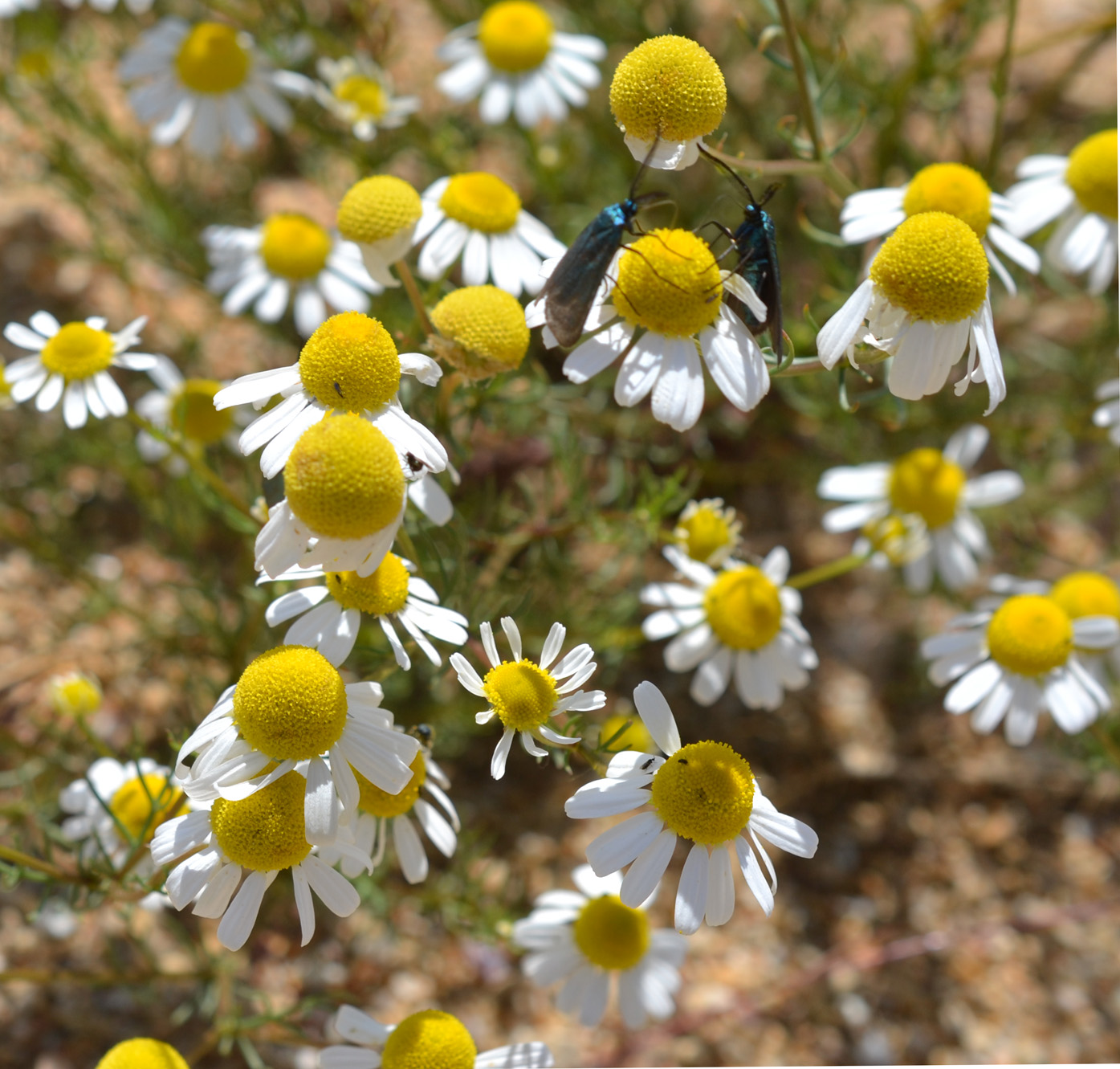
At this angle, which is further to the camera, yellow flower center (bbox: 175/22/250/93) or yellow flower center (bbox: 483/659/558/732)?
yellow flower center (bbox: 175/22/250/93)

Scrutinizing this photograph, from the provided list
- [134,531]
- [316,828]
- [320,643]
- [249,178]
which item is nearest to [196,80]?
[249,178]

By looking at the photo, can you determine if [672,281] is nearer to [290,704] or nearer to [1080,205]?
[290,704]

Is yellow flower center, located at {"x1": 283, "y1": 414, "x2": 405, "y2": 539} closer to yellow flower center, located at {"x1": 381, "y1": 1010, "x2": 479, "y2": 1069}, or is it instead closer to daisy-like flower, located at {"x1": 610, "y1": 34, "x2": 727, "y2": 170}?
daisy-like flower, located at {"x1": 610, "y1": 34, "x2": 727, "y2": 170}

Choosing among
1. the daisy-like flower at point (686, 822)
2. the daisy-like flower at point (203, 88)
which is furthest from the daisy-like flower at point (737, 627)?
the daisy-like flower at point (203, 88)

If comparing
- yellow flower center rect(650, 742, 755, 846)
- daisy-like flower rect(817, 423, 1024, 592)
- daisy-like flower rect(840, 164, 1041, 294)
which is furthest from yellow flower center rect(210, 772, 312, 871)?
daisy-like flower rect(817, 423, 1024, 592)

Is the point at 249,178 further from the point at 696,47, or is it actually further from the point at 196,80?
the point at 696,47

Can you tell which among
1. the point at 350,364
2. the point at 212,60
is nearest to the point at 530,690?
the point at 350,364

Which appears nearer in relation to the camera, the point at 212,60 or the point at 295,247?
the point at 295,247
